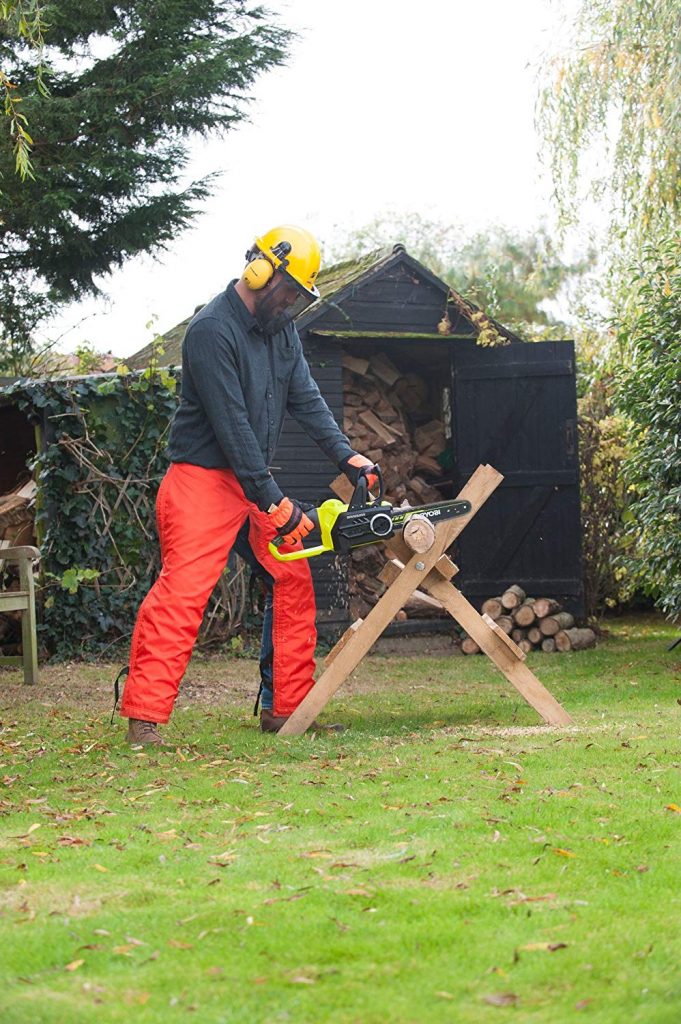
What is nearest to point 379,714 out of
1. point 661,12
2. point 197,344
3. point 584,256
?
point 197,344

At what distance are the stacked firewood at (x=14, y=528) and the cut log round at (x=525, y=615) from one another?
4054 millimetres

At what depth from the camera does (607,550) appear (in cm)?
1205

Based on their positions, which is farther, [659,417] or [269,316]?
[659,417]

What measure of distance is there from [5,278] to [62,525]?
231cm

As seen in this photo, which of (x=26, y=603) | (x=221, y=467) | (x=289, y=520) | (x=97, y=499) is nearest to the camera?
(x=289, y=520)

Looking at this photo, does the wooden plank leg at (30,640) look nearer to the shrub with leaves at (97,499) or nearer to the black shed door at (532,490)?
the shrub with leaves at (97,499)

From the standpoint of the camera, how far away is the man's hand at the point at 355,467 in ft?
18.6

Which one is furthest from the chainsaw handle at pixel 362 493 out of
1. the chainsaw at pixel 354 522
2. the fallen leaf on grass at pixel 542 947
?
the fallen leaf on grass at pixel 542 947

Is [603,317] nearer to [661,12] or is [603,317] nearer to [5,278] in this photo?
[661,12]

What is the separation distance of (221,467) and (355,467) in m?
0.61

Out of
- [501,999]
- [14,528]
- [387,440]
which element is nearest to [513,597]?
[387,440]

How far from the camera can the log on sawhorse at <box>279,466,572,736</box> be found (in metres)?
5.65

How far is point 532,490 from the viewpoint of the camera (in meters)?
11.0

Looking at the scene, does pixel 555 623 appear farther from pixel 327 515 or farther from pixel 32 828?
pixel 32 828
